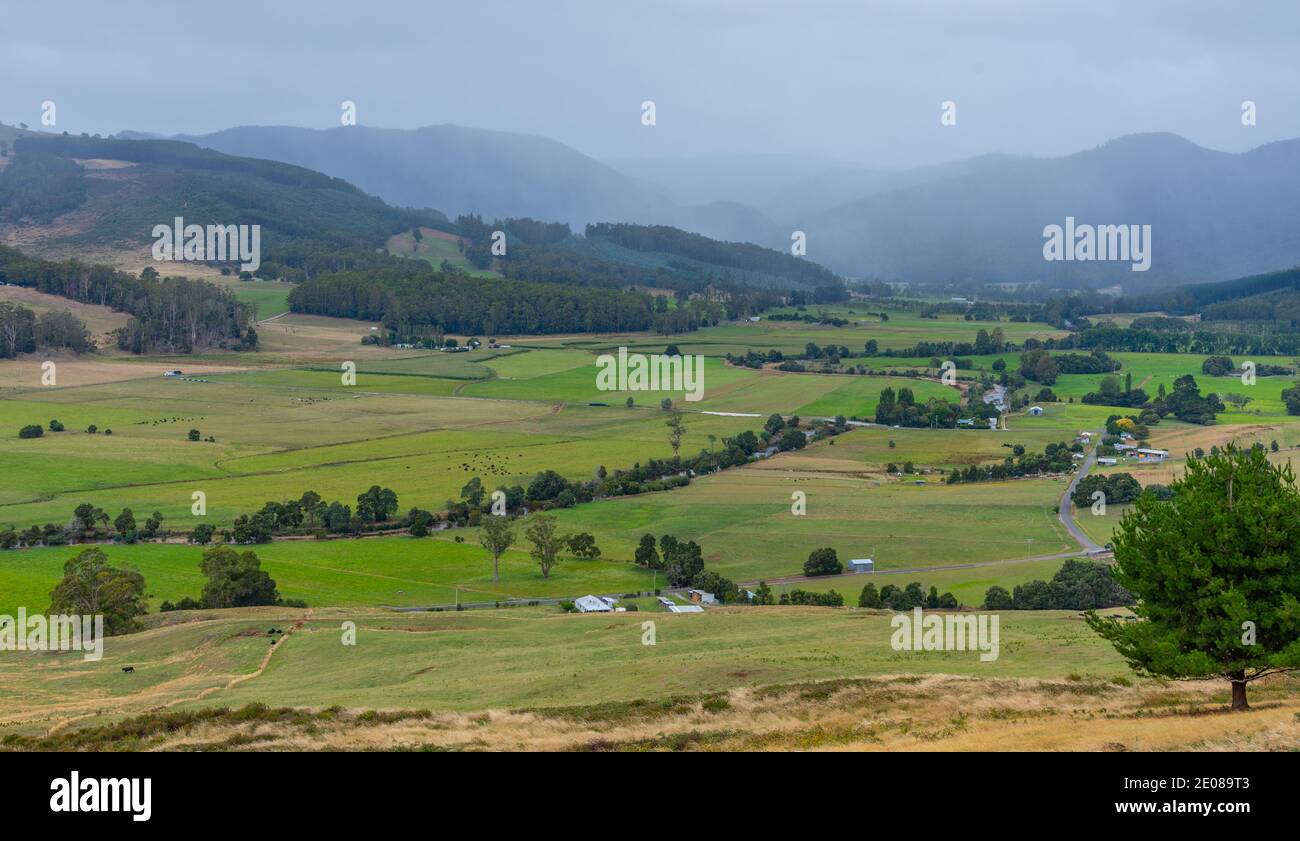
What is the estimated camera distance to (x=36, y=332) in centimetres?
17750

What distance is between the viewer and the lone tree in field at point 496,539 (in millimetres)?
76125

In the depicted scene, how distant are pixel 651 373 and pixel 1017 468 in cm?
7838

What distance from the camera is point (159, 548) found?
79.8 m

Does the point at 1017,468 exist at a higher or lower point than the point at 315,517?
higher

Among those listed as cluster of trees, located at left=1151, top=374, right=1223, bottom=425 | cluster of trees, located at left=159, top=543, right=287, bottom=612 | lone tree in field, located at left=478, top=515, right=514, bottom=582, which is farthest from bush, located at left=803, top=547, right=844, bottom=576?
cluster of trees, located at left=1151, top=374, right=1223, bottom=425

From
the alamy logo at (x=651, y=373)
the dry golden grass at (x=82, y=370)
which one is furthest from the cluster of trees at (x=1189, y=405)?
the dry golden grass at (x=82, y=370)

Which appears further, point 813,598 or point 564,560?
point 564,560

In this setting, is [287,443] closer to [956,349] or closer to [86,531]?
[86,531]

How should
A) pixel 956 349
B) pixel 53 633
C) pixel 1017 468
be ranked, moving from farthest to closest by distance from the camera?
pixel 956 349, pixel 1017 468, pixel 53 633
